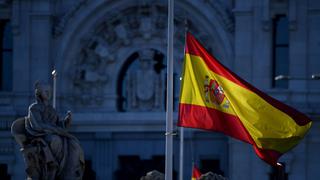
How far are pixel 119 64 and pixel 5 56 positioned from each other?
4.23 metres

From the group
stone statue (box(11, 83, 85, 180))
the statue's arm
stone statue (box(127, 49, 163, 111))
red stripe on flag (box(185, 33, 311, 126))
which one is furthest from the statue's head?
stone statue (box(127, 49, 163, 111))

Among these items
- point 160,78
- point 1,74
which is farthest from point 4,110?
point 160,78

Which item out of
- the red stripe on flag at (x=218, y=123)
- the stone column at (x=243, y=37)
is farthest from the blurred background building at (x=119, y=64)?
the red stripe on flag at (x=218, y=123)

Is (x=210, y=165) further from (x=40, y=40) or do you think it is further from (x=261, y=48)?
(x=40, y=40)

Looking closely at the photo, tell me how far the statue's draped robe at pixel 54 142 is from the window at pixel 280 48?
2440cm

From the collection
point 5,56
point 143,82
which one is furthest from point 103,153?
point 5,56

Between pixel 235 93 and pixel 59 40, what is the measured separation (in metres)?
25.8

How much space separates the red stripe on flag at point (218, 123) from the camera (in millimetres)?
31750

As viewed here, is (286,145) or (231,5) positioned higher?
(231,5)

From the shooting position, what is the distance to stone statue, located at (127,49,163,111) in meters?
57.1

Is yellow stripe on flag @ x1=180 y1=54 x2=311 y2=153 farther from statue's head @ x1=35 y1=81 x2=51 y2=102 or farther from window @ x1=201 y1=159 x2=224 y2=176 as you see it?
window @ x1=201 y1=159 x2=224 y2=176

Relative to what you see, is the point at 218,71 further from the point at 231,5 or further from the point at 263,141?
the point at 231,5

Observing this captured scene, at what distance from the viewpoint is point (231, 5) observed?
186ft

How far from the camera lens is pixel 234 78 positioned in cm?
3284
